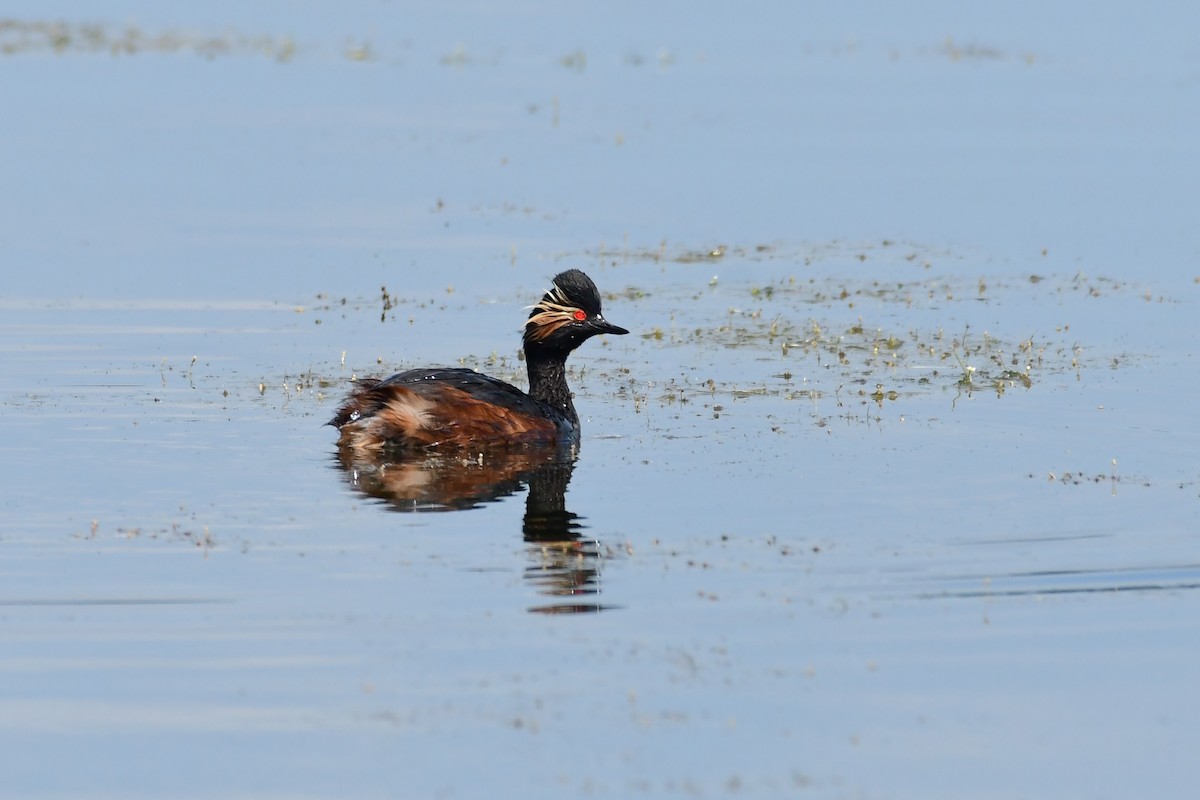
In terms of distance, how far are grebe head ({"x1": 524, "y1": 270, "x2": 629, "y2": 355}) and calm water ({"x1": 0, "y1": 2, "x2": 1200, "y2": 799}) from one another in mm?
788

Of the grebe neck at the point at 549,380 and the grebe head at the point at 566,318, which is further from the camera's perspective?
the grebe head at the point at 566,318

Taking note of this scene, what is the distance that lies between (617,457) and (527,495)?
1.28 m

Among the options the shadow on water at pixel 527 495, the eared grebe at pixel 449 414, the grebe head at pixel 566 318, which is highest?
the grebe head at pixel 566 318

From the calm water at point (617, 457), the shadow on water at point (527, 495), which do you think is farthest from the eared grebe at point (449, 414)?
the calm water at point (617, 457)

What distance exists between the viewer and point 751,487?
14.7m

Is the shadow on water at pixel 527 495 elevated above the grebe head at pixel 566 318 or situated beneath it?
situated beneath

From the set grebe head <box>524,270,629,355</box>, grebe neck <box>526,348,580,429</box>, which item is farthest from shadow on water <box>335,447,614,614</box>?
grebe head <box>524,270,629,355</box>

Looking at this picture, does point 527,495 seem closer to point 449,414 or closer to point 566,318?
point 449,414

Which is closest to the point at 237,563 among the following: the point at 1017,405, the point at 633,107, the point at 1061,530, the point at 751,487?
the point at 751,487

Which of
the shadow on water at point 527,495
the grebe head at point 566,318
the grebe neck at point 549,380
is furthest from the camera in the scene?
the grebe head at point 566,318

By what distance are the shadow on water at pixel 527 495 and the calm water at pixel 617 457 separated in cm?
6

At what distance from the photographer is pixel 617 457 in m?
Result: 16.0

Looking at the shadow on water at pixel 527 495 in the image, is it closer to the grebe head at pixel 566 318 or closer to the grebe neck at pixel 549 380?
the grebe neck at pixel 549 380

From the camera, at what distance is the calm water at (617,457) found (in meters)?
9.88
